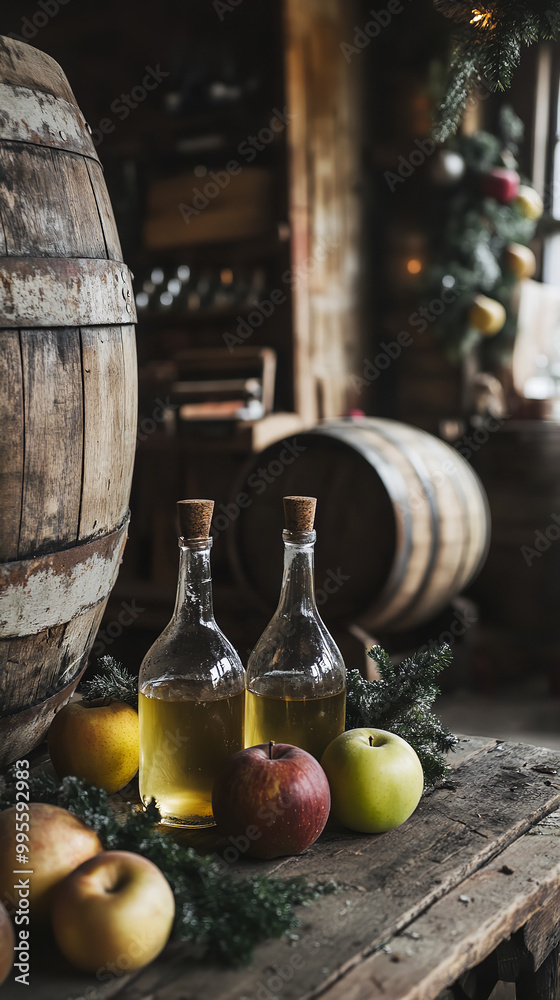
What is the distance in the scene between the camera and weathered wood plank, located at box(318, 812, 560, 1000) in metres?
0.77

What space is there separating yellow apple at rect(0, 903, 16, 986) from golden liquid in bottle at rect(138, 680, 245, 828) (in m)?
0.32

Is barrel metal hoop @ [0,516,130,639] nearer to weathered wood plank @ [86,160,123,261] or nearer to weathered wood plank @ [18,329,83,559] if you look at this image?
weathered wood plank @ [18,329,83,559]

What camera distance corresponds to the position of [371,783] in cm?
103

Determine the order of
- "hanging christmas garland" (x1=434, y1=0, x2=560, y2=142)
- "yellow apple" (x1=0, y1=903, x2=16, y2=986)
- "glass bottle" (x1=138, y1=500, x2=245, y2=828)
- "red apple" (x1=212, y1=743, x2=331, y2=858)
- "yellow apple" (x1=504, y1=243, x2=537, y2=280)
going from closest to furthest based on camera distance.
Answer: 1. "yellow apple" (x1=0, y1=903, x2=16, y2=986)
2. "red apple" (x1=212, y1=743, x2=331, y2=858)
3. "glass bottle" (x1=138, y1=500, x2=245, y2=828)
4. "hanging christmas garland" (x1=434, y1=0, x2=560, y2=142)
5. "yellow apple" (x1=504, y1=243, x2=537, y2=280)

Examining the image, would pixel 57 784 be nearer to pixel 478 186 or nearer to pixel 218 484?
pixel 218 484

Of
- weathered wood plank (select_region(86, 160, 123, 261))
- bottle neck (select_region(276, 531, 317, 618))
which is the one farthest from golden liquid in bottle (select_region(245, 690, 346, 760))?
weathered wood plank (select_region(86, 160, 123, 261))

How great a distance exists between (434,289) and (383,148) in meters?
0.79

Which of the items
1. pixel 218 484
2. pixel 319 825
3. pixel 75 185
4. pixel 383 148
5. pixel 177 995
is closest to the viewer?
pixel 177 995

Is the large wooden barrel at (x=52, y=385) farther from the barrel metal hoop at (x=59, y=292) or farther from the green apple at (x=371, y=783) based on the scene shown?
the green apple at (x=371, y=783)

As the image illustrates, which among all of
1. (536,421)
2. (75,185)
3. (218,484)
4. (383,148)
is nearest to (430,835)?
(75,185)

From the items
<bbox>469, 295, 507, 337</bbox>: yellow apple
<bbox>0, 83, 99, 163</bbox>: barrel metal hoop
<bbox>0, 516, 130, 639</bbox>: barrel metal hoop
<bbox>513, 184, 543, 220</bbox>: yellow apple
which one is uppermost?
<bbox>513, 184, 543, 220</bbox>: yellow apple

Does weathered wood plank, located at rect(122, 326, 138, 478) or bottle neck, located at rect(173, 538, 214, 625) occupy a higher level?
weathered wood plank, located at rect(122, 326, 138, 478)

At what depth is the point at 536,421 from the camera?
383 cm

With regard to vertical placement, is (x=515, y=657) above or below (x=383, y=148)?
below
